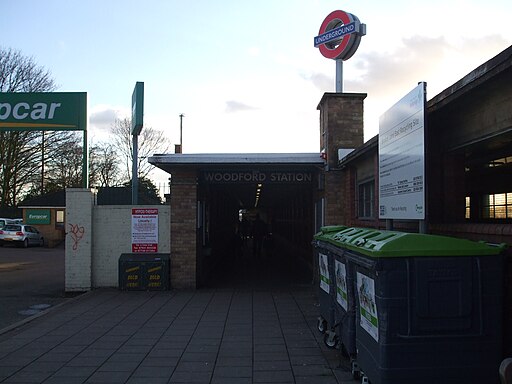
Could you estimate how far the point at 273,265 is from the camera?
2000 cm

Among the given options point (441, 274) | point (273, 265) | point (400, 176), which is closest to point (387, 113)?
point (400, 176)

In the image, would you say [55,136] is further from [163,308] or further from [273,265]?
[163,308]

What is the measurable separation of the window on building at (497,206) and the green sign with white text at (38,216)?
103 ft

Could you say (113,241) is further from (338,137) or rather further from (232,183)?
(338,137)

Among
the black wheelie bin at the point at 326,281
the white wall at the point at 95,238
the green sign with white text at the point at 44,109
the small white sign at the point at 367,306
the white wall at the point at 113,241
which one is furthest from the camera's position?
the green sign with white text at the point at 44,109

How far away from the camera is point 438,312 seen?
4500 millimetres

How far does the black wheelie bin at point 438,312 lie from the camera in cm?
448

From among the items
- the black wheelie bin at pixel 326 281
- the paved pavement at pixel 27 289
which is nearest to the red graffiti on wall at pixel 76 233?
the paved pavement at pixel 27 289

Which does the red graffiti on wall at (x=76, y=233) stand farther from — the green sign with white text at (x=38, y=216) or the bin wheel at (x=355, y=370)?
the green sign with white text at (x=38, y=216)

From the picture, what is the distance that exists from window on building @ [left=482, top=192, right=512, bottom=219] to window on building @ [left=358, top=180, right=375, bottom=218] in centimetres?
279

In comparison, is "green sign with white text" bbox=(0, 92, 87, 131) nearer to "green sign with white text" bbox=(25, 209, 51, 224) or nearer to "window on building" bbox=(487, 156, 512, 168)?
"window on building" bbox=(487, 156, 512, 168)

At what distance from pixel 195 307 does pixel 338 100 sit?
589 centimetres

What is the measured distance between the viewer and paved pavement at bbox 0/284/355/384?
6.08 meters

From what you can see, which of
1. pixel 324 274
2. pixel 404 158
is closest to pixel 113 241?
pixel 324 274
